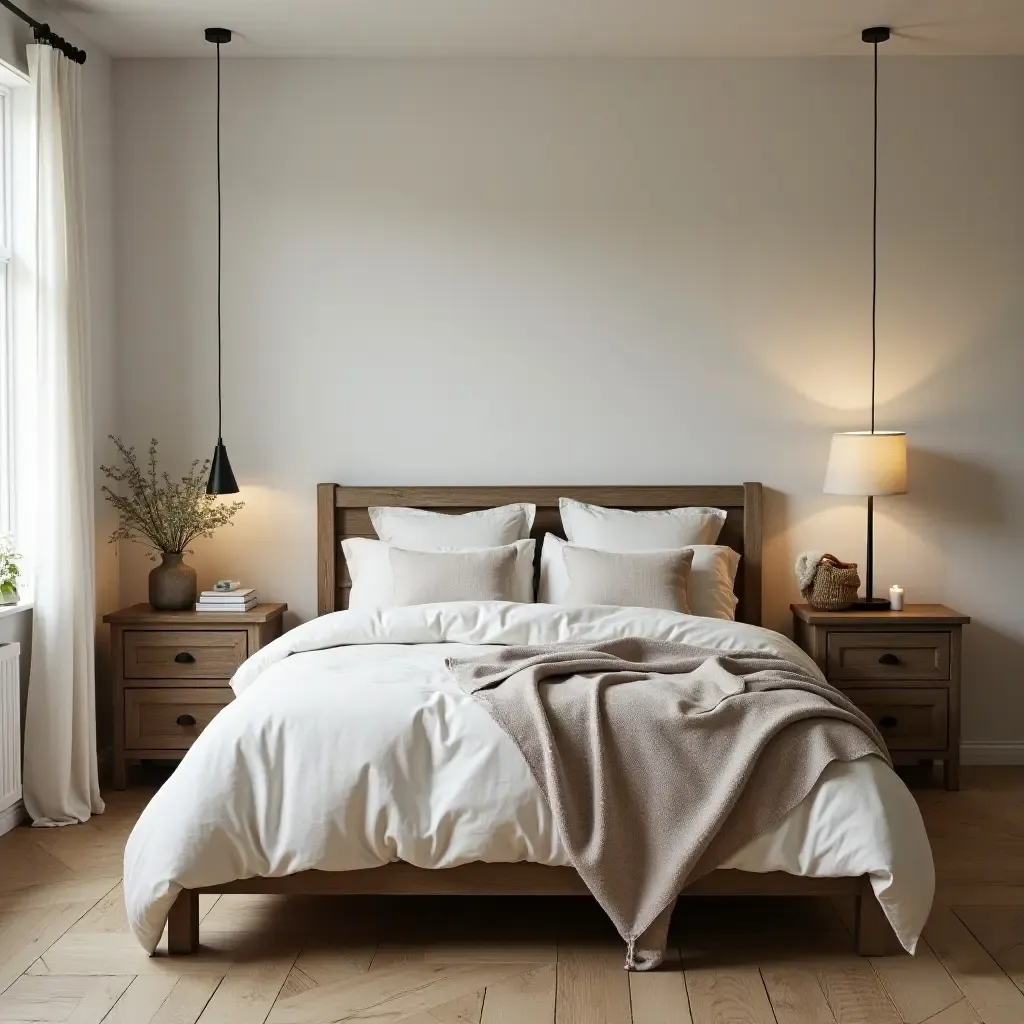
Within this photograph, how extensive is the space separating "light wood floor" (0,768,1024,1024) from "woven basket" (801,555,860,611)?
1.28 meters

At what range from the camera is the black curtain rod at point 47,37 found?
4.00 m

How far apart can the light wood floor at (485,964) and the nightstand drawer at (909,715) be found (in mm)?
975

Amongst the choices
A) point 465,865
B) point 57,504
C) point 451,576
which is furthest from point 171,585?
point 465,865

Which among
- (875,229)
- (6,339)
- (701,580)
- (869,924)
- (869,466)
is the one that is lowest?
(869,924)

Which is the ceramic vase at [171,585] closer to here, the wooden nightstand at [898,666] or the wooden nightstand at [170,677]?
the wooden nightstand at [170,677]

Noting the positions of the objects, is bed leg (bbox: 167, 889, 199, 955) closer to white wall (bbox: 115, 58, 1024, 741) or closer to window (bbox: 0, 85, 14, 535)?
window (bbox: 0, 85, 14, 535)

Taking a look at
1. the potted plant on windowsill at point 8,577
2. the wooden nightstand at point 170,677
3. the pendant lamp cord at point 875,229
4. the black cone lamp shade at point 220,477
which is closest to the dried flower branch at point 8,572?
the potted plant on windowsill at point 8,577

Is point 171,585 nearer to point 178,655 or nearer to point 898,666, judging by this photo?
point 178,655

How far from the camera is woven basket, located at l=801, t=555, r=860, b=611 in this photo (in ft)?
15.3

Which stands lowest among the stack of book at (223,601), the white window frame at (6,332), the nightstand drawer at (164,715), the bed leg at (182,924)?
the bed leg at (182,924)

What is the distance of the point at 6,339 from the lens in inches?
169

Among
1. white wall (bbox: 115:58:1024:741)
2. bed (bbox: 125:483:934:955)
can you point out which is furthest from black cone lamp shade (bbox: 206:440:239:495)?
bed (bbox: 125:483:934:955)

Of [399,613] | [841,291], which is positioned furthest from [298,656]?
[841,291]

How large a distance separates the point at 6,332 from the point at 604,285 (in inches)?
91.7
